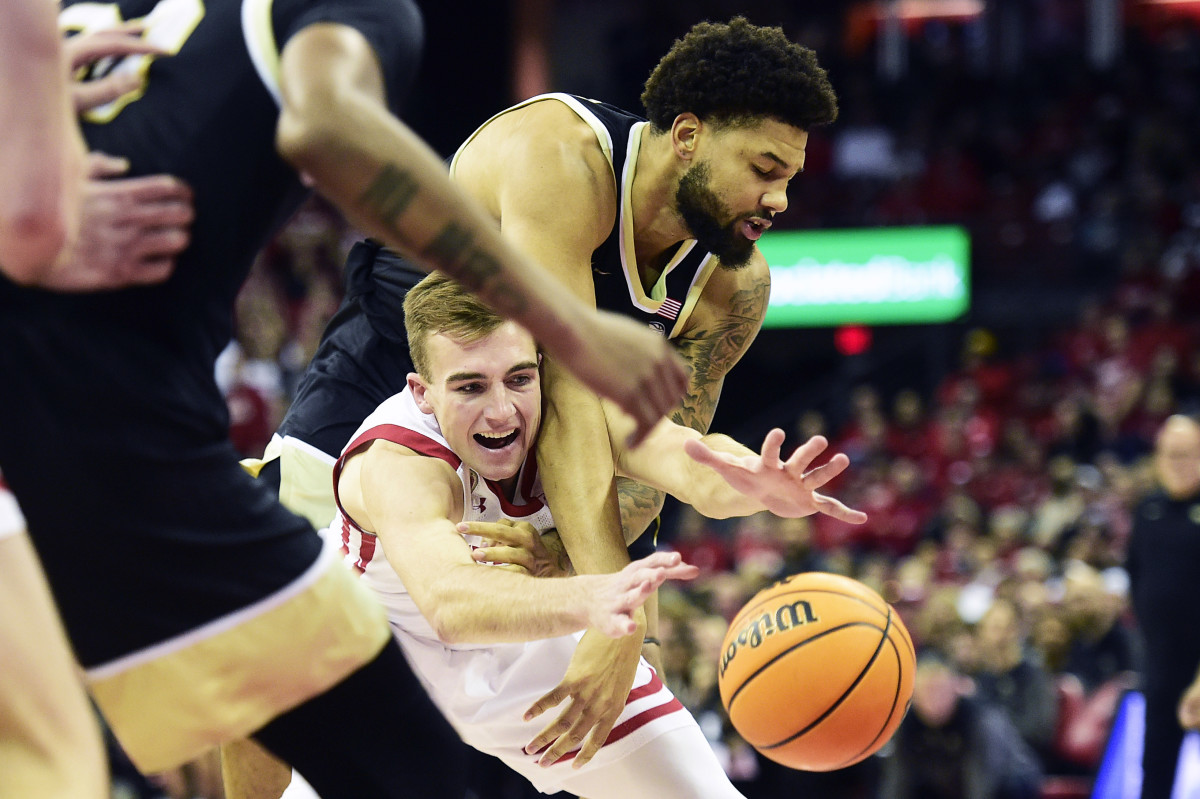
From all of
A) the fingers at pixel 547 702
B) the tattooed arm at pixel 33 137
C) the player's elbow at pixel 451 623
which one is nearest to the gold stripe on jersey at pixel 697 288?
the fingers at pixel 547 702

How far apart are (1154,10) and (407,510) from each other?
20.2 meters

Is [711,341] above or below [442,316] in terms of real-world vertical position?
below

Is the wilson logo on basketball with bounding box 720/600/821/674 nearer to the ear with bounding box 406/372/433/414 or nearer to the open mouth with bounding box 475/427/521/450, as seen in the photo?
the open mouth with bounding box 475/427/521/450

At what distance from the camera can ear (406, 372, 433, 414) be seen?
11.0 feet

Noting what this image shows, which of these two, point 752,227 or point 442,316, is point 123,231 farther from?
point 752,227

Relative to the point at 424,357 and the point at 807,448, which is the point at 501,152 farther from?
the point at 807,448

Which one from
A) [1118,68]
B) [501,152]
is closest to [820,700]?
[501,152]

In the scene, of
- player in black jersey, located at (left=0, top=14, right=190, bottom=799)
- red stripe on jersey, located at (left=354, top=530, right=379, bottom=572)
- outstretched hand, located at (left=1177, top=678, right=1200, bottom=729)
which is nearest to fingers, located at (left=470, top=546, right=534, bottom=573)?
red stripe on jersey, located at (left=354, top=530, right=379, bottom=572)

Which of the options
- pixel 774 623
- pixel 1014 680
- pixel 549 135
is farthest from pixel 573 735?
pixel 1014 680

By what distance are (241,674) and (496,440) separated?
4.38ft

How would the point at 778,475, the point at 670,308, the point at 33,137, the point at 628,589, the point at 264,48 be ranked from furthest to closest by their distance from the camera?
the point at 670,308, the point at 778,475, the point at 628,589, the point at 264,48, the point at 33,137

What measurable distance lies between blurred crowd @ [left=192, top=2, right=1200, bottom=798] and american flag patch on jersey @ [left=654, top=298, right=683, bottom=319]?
436 cm

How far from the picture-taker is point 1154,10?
2036 centimetres

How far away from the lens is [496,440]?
3322 mm
